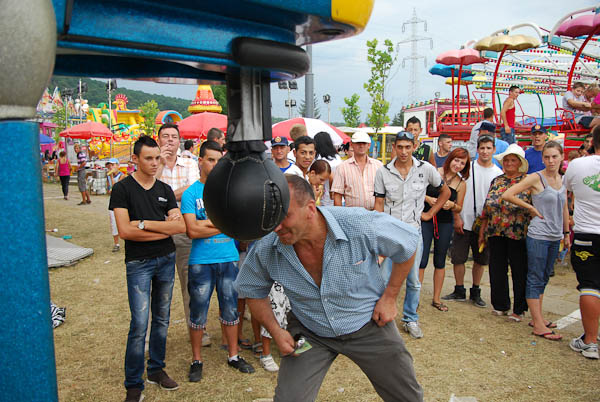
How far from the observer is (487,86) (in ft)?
50.1

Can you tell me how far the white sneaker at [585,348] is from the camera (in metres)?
4.38

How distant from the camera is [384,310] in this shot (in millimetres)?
Answer: 2621

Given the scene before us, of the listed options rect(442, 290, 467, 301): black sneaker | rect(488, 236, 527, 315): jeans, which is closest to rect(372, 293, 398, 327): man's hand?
rect(488, 236, 527, 315): jeans

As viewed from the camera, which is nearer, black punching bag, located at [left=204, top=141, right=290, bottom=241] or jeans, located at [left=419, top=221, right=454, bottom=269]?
black punching bag, located at [left=204, top=141, right=290, bottom=241]

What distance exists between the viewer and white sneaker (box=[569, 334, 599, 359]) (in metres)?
4.38

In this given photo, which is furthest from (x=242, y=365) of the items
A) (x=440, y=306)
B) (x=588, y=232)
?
(x=588, y=232)

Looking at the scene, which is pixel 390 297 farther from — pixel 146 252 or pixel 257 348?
pixel 257 348

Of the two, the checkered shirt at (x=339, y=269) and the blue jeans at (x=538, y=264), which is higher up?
the checkered shirt at (x=339, y=269)

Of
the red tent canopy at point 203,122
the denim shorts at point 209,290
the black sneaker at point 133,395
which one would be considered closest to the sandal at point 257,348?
the denim shorts at point 209,290

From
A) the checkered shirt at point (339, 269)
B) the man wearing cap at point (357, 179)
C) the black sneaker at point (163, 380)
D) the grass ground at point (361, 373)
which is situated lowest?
the grass ground at point (361, 373)

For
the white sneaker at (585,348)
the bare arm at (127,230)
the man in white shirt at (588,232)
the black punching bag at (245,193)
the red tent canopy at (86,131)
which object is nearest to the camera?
the black punching bag at (245,193)

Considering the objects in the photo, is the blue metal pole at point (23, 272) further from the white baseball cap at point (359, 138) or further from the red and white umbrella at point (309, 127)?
the red and white umbrella at point (309, 127)

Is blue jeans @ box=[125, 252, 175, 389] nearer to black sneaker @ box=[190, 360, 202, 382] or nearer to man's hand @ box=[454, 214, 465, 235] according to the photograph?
black sneaker @ box=[190, 360, 202, 382]

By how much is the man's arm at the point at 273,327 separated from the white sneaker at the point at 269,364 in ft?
5.68
